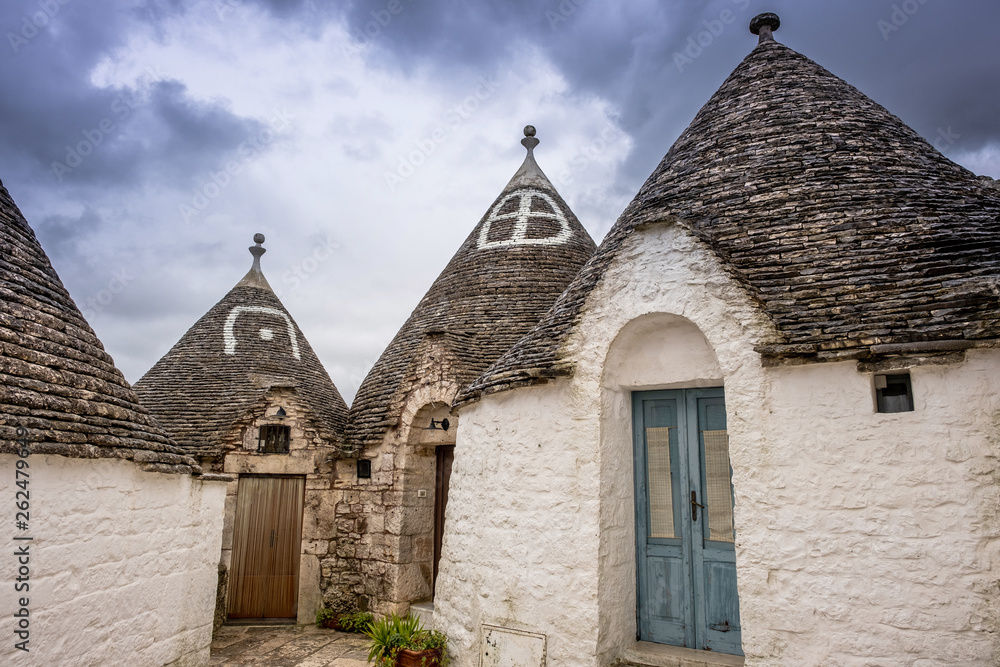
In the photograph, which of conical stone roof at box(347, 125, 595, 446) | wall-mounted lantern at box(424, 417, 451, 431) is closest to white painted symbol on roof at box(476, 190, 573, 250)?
conical stone roof at box(347, 125, 595, 446)

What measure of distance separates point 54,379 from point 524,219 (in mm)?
7963

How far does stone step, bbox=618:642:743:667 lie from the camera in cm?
464

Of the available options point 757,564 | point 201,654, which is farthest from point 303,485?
point 757,564

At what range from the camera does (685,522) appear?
16.9ft

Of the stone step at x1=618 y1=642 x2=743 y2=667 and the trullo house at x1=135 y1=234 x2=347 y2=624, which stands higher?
the trullo house at x1=135 y1=234 x2=347 y2=624

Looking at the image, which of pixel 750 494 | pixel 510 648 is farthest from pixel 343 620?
pixel 750 494

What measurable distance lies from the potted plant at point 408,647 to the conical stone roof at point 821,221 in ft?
7.53

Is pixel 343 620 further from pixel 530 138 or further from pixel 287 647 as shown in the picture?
pixel 530 138

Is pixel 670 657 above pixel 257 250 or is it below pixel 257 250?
below

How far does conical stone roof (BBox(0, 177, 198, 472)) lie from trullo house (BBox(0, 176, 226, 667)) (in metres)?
0.01

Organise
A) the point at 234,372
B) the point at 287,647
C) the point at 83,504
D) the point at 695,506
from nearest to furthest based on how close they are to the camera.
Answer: the point at 83,504
the point at 695,506
the point at 287,647
the point at 234,372

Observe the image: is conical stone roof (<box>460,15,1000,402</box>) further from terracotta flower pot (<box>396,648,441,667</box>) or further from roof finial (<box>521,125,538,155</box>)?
roof finial (<box>521,125,538,155</box>)

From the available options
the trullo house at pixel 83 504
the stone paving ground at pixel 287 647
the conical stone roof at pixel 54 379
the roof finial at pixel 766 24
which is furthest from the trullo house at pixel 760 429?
the conical stone roof at pixel 54 379

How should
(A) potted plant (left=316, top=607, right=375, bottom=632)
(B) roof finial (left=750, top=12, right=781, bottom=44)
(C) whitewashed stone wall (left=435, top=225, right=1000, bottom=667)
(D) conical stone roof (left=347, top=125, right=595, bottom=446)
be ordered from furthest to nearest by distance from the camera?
(D) conical stone roof (left=347, top=125, right=595, bottom=446) → (A) potted plant (left=316, top=607, right=375, bottom=632) → (B) roof finial (left=750, top=12, right=781, bottom=44) → (C) whitewashed stone wall (left=435, top=225, right=1000, bottom=667)
